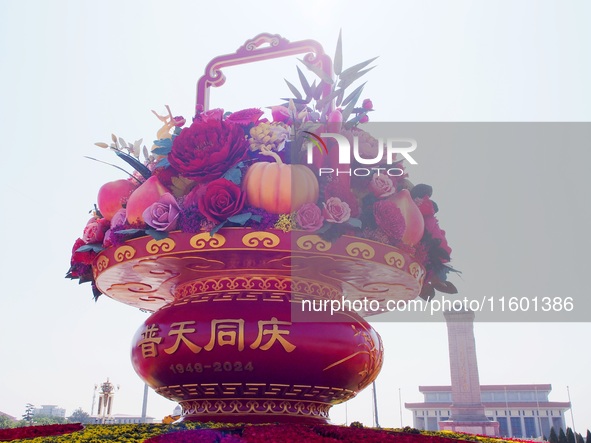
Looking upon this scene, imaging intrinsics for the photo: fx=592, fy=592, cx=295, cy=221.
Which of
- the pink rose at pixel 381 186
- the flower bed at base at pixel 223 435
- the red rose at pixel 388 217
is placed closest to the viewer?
the flower bed at base at pixel 223 435

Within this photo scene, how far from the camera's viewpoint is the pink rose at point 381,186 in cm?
513

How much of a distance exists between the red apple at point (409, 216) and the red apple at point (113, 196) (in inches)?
97.3

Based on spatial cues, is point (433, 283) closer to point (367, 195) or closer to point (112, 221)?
point (367, 195)

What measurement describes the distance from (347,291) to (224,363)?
5.56 ft

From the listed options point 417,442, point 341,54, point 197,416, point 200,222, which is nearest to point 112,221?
point 200,222

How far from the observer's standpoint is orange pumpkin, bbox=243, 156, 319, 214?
4.81m

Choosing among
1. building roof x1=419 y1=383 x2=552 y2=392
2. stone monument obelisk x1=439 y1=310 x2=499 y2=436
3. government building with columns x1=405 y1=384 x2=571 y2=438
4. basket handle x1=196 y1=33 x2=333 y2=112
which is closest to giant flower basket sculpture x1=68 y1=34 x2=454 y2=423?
basket handle x1=196 y1=33 x2=333 y2=112

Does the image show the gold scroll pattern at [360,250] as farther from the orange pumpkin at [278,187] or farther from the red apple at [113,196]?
the red apple at [113,196]

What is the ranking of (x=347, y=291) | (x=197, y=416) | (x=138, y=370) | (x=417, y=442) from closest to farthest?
(x=417, y=442), (x=197, y=416), (x=138, y=370), (x=347, y=291)

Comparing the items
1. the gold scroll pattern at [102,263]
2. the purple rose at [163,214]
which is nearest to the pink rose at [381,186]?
the purple rose at [163,214]

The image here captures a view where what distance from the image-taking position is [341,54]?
570cm

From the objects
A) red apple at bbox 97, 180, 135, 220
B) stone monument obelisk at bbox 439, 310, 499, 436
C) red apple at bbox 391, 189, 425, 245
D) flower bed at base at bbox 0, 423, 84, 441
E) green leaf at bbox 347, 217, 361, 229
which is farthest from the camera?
stone monument obelisk at bbox 439, 310, 499, 436

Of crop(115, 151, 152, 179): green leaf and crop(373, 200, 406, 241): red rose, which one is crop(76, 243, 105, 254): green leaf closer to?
crop(115, 151, 152, 179): green leaf

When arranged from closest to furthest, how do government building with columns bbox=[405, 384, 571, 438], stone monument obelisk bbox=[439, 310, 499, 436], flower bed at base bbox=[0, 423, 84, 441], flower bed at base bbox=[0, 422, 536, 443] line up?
flower bed at base bbox=[0, 422, 536, 443] → flower bed at base bbox=[0, 423, 84, 441] → stone monument obelisk bbox=[439, 310, 499, 436] → government building with columns bbox=[405, 384, 571, 438]
